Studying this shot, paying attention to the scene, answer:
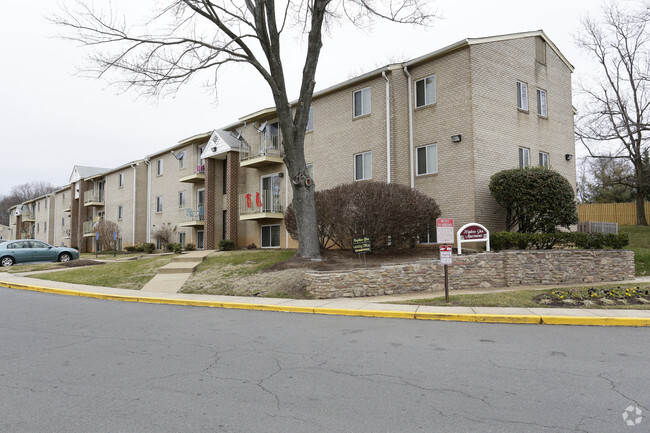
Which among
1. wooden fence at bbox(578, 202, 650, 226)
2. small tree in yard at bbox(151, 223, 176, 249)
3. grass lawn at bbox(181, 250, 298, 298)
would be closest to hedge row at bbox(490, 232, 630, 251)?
grass lawn at bbox(181, 250, 298, 298)

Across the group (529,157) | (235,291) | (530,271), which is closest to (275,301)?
(235,291)

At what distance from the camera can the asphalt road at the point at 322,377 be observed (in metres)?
4.05

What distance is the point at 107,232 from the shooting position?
36969 millimetres

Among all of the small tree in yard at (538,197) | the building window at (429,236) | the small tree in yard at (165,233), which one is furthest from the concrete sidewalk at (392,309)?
the small tree in yard at (165,233)

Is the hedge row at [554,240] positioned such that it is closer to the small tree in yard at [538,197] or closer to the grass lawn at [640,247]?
the small tree in yard at [538,197]

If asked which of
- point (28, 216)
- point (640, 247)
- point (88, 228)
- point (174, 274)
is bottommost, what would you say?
point (174, 274)

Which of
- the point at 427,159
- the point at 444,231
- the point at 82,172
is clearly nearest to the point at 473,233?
the point at 444,231

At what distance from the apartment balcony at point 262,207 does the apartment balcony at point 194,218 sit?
4.68 meters

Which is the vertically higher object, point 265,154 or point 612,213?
point 265,154

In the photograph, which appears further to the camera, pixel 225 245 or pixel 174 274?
pixel 225 245

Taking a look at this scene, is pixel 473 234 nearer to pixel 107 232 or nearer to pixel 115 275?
pixel 115 275

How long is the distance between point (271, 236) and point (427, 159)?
9.58 m

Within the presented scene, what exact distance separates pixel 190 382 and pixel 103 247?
37031 millimetres

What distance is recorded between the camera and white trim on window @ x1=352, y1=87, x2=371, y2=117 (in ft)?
65.9
